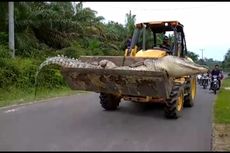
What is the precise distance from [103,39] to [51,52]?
34.1ft

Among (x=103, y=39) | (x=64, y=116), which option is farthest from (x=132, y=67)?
(x=103, y=39)

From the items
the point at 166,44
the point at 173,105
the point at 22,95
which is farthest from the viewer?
the point at 22,95

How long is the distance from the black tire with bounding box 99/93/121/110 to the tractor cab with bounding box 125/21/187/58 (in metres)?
1.46

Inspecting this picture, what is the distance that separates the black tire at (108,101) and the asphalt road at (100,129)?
1.01ft

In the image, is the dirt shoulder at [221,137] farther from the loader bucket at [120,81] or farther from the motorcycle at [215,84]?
the motorcycle at [215,84]

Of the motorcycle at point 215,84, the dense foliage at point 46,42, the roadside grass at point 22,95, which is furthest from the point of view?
the motorcycle at point 215,84

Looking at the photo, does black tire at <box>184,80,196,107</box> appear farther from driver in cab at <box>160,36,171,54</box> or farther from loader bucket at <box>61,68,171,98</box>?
loader bucket at <box>61,68,171,98</box>

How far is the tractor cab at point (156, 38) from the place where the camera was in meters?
12.2

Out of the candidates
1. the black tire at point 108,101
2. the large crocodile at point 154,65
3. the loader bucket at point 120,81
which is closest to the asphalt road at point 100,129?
the black tire at point 108,101

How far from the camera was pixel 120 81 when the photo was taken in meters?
9.86

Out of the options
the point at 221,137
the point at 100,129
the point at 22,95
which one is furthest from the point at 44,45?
the point at 221,137

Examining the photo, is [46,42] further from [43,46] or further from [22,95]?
[22,95]

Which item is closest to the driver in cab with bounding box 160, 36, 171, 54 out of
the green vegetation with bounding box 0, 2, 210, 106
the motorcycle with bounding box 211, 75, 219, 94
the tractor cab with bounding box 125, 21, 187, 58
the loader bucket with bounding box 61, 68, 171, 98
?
the tractor cab with bounding box 125, 21, 187, 58

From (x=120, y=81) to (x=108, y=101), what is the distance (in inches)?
86.7
